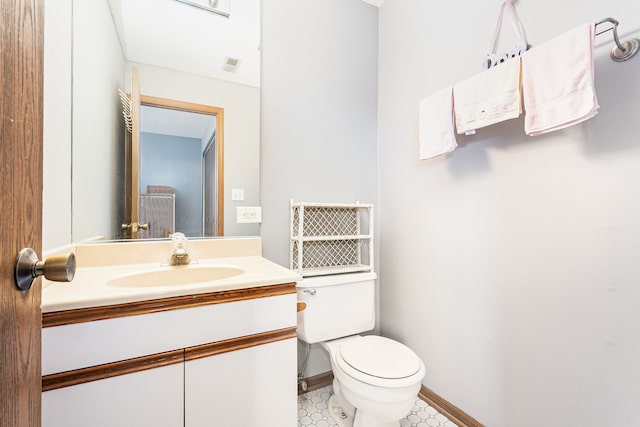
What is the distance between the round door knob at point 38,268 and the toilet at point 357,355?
1.06 metres

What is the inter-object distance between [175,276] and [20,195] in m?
0.84

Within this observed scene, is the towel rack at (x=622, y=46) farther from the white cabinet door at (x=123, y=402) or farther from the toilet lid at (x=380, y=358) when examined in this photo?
the white cabinet door at (x=123, y=402)

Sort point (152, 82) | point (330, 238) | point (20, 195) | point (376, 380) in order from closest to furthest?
point (20, 195) < point (376, 380) < point (152, 82) < point (330, 238)

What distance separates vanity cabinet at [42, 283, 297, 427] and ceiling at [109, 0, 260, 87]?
3.78 feet

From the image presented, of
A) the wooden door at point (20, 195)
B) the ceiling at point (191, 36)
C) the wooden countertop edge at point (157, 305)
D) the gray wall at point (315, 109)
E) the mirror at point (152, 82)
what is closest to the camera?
the wooden door at point (20, 195)

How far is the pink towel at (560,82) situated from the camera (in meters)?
0.87

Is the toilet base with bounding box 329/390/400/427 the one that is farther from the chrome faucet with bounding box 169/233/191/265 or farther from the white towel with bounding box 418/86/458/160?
the white towel with bounding box 418/86/458/160

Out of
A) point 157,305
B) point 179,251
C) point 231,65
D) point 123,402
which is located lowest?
point 123,402

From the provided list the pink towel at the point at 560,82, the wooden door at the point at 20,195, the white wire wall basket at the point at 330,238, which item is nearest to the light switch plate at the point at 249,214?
the white wire wall basket at the point at 330,238

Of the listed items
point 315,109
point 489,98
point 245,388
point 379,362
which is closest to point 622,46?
point 489,98

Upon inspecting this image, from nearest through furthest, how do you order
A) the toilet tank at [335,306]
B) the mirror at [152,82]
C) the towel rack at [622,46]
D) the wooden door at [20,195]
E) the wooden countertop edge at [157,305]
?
1. the wooden door at [20,195]
2. the wooden countertop edge at [157,305]
3. the towel rack at [622,46]
4. the mirror at [152,82]
5. the toilet tank at [335,306]

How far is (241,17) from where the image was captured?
1.48m

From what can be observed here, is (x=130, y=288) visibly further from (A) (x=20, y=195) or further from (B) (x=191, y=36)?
(B) (x=191, y=36)

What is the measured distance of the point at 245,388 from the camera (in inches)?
37.8
